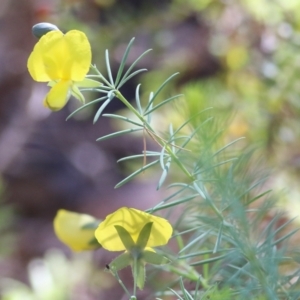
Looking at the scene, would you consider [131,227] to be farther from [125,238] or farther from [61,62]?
[61,62]

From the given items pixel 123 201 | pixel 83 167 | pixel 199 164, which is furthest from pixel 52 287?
pixel 199 164

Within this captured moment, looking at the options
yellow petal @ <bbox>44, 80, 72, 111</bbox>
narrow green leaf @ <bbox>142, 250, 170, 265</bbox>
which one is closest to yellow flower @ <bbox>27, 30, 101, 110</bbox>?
yellow petal @ <bbox>44, 80, 72, 111</bbox>

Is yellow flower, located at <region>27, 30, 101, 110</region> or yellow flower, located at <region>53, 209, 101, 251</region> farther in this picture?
yellow flower, located at <region>53, 209, 101, 251</region>

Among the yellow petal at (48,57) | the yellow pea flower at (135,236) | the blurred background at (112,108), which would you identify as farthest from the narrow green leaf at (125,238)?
the blurred background at (112,108)

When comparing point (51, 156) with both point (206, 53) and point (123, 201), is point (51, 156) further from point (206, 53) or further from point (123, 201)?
point (206, 53)

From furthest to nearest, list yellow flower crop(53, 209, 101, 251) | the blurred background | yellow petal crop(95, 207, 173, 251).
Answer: the blurred background
yellow flower crop(53, 209, 101, 251)
yellow petal crop(95, 207, 173, 251)

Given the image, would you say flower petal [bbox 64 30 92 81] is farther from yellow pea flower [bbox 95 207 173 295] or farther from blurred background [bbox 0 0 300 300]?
blurred background [bbox 0 0 300 300]

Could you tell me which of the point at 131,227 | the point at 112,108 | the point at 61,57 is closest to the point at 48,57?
the point at 61,57
